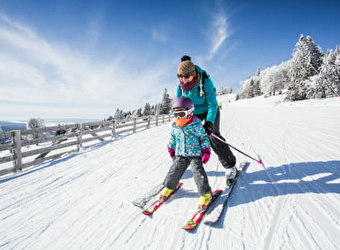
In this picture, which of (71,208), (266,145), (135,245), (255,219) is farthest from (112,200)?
(266,145)

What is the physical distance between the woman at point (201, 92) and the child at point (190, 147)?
0.66 feet

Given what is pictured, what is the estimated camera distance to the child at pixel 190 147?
212cm

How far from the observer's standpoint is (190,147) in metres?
2.18

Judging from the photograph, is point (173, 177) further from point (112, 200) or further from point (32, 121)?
point (32, 121)

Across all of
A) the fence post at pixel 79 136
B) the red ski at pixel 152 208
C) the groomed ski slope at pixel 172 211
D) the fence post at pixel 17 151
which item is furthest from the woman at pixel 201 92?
the fence post at pixel 79 136

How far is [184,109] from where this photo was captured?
2.11 meters

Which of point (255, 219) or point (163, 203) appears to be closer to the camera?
point (255, 219)

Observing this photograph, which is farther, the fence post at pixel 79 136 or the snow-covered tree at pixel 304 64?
the snow-covered tree at pixel 304 64

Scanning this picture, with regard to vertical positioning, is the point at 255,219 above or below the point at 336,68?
below

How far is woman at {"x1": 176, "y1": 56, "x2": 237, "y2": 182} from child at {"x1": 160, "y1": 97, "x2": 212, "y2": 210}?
0.20 metres

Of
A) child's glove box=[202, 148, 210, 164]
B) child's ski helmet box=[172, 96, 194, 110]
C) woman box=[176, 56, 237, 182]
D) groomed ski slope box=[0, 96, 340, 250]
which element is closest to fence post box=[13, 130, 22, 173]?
groomed ski slope box=[0, 96, 340, 250]

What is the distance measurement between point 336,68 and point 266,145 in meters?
29.2

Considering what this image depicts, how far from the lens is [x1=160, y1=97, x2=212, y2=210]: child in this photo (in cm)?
212

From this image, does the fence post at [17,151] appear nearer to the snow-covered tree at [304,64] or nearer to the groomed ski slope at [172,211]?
the groomed ski slope at [172,211]
